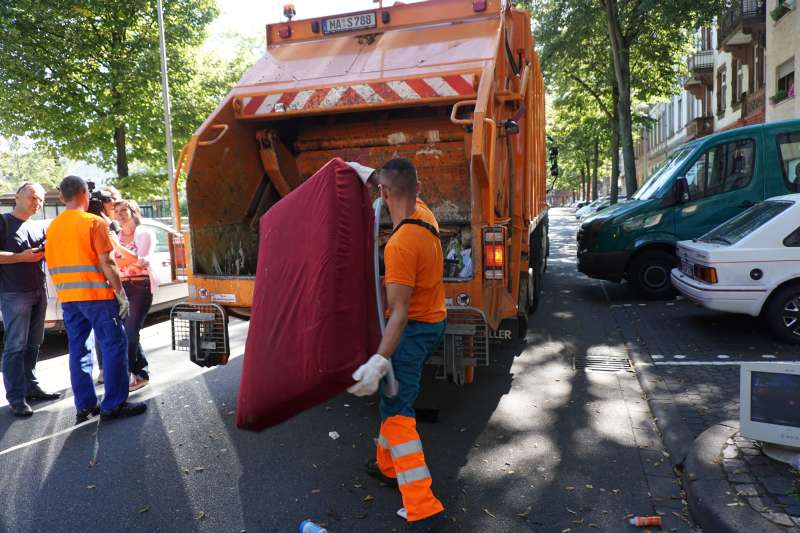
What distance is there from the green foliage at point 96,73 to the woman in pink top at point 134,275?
11619 millimetres

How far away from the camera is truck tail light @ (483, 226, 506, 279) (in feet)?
13.8

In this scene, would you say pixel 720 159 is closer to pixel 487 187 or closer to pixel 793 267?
pixel 793 267

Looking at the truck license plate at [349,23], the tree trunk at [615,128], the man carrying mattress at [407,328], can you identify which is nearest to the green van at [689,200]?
the truck license plate at [349,23]

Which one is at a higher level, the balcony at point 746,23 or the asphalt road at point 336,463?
the balcony at point 746,23

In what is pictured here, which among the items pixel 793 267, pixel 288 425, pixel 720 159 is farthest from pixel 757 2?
pixel 288 425

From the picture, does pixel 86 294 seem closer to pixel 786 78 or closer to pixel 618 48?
pixel 618 48

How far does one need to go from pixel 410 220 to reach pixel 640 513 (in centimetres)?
187

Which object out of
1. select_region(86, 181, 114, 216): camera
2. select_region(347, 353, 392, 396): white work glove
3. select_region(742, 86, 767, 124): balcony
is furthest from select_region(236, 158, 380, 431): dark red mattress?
select_region(742, 86, 767, 124): balcony

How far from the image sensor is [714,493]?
9.93ft

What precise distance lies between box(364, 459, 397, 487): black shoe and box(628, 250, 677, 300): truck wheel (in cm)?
614

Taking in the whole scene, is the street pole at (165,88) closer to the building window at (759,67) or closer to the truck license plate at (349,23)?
the truck license plate at (349,23)

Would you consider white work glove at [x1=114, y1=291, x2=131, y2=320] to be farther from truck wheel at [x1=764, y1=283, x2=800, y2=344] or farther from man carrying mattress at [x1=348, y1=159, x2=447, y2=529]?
truck wheel at [x1=764, y1=283, x2=800, y2=344]

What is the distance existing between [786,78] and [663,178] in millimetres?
13184

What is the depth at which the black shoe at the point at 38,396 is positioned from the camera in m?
5.21
